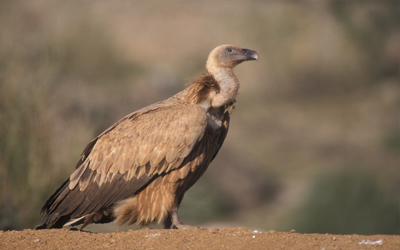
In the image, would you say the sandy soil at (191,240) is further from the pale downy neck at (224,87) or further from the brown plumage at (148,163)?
the pale downy neck at (224,87)

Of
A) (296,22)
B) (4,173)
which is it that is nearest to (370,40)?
(296,22)

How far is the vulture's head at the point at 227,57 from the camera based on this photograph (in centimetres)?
755

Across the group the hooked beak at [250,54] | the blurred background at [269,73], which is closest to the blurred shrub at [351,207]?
the blurred background at [269,73]

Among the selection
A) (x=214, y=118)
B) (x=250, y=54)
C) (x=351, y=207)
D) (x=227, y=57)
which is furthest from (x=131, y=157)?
(x=351, y=207)

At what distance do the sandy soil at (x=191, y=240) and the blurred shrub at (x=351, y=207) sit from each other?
10.5 metres

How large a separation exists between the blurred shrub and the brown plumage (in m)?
9.89

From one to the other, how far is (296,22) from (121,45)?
1457 centimetres

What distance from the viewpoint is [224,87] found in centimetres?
727

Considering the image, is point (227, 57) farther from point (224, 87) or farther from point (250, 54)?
point (224, 87)

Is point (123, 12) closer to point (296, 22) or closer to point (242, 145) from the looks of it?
point (296, 22)

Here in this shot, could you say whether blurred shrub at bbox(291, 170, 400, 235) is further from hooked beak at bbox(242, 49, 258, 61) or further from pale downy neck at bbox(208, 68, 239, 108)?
pale downy neck at bbox(208, 68, 239, 108)

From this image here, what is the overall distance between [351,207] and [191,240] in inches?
443

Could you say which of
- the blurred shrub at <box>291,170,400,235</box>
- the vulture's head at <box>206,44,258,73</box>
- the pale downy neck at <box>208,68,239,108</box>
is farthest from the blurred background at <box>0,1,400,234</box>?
the pale downy neck at <box>208,68,239,108</box>

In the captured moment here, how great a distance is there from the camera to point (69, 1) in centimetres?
4753
